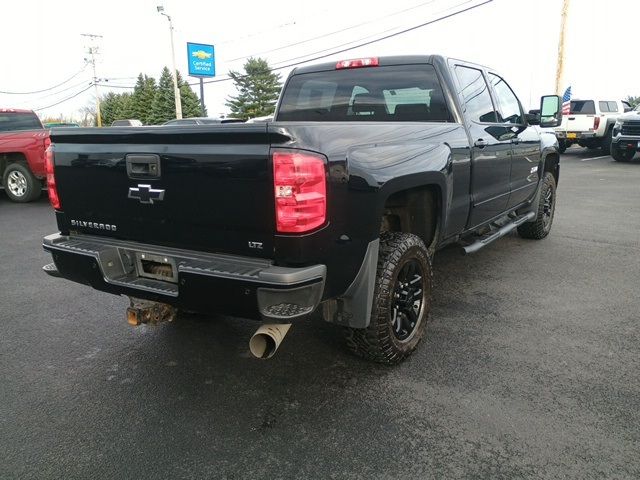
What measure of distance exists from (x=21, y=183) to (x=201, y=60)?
90.9 feet

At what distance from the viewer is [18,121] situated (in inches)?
420

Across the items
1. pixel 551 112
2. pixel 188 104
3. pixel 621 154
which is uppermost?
pixel 188 104

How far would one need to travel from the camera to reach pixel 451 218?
3.56 m

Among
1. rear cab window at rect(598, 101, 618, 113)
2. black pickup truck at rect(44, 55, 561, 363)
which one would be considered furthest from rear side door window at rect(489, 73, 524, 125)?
rear cab window at rect(598, 101, 618, 113)

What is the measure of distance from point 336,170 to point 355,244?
39 cm

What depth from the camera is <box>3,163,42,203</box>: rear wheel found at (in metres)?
9.70

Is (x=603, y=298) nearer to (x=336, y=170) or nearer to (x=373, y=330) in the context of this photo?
(x=373, y=330)

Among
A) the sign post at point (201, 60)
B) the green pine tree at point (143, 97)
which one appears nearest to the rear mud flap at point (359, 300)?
the sign post at point (201, 60)

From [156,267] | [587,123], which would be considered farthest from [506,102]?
[587,123]

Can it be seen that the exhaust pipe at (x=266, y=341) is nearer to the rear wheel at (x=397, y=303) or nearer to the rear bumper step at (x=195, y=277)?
the rear bumper step at (x=195, y=277)

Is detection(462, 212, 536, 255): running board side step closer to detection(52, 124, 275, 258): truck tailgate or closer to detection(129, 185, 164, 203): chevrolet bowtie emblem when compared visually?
detection(52, 124, 275, 258): truck tailgate

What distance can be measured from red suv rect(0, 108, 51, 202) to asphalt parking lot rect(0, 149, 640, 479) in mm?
5853

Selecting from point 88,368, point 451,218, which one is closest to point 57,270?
point 88,368

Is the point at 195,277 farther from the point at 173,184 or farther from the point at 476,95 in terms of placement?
the point at 476,95
